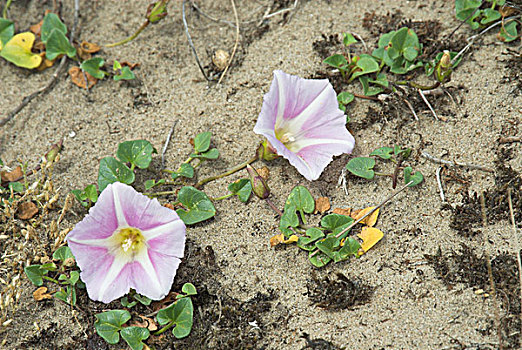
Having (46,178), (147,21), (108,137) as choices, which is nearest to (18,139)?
(46,178)

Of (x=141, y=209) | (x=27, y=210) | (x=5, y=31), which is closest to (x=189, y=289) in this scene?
(x=141, y=209)

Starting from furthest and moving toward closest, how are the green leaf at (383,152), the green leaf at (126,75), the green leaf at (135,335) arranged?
the green leaf at (126,75) → the green leaf at (383,152) → the green leaf at (135,335)

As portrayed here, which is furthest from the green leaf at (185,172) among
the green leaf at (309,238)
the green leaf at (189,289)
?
the green leaf at (309,238)

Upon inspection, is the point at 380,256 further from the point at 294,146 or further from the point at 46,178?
the point at 46,178

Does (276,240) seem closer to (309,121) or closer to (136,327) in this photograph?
(309,121)

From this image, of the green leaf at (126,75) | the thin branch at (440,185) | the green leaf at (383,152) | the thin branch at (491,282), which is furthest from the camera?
the green leaf at (126,75)

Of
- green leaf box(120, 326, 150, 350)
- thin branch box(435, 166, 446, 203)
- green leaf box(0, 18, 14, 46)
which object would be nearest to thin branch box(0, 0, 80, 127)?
green leaf box(0, 18, 14, 46)

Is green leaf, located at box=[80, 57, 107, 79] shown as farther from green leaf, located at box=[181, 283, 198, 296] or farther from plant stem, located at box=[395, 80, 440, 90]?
plant stem, located at box=[395, 80, 440, 90]

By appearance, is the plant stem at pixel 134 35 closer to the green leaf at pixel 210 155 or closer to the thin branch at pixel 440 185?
the green leaf at pixel 210 155
